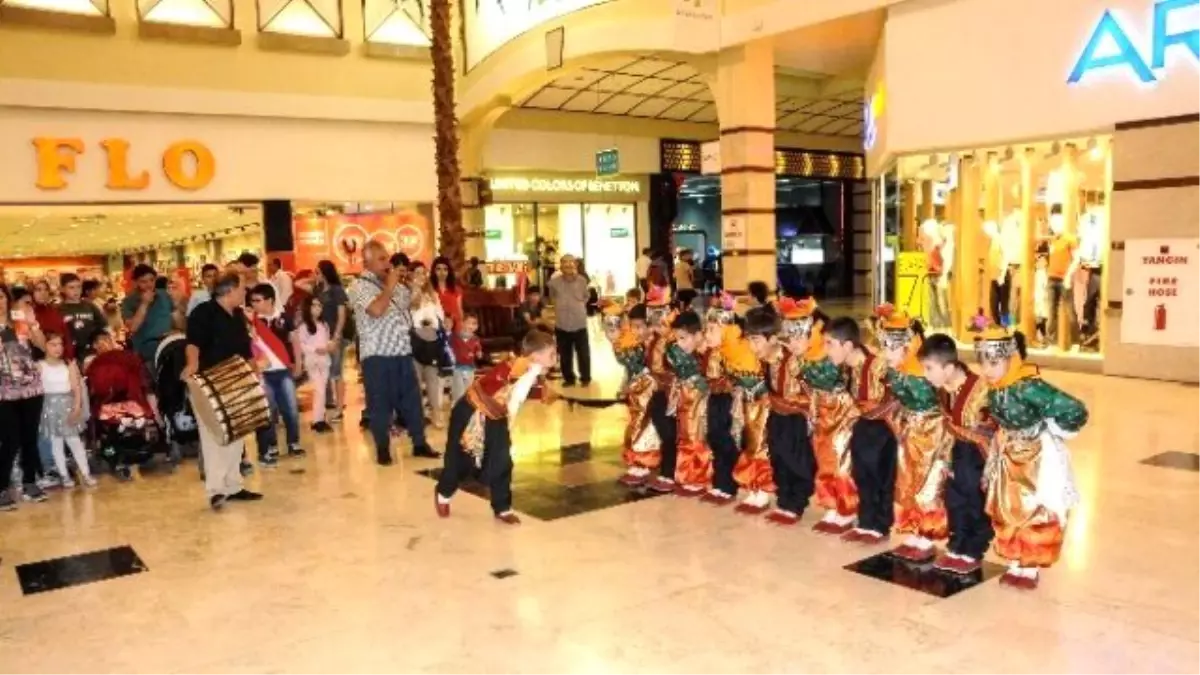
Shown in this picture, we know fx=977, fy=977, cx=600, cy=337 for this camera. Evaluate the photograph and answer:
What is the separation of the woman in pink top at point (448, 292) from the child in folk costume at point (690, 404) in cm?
294

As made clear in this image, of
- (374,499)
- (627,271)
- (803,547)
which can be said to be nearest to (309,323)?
(374,499)

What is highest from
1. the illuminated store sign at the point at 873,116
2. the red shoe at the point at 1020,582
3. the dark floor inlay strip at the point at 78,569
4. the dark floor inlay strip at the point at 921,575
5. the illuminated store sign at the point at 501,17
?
the illuminated store sign at the point at 501,17

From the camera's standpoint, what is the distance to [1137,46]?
26.9 feet

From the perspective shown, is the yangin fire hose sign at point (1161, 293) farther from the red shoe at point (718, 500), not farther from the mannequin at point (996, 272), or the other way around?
the red shoe at point (718, 500)

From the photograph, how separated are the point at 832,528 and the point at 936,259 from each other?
7529 mm

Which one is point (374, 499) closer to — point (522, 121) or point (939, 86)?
point (939, 86)

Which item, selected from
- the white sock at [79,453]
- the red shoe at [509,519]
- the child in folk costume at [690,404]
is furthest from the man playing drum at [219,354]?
the child in folk costume at [690,404]

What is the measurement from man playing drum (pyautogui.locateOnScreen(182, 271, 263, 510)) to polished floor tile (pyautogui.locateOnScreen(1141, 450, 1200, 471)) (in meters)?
5.14

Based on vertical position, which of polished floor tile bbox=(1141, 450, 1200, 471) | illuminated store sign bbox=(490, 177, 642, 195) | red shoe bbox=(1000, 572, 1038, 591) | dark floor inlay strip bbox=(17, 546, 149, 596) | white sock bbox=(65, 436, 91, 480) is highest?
illuminated store sign bbox=(490, 177, 642, 195)

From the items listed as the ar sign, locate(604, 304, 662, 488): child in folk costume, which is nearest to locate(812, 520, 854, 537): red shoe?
locate(604, 304, 662, 488): child in folk costume

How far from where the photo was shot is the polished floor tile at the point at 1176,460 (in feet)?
18.1

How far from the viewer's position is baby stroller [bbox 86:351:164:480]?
6082 mm

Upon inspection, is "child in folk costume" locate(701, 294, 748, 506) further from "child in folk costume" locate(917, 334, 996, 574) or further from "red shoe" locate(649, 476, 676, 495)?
"child in folk costume" locate(917, 334, 996, 574)

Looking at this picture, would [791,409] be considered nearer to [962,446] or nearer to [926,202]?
[962,446]
